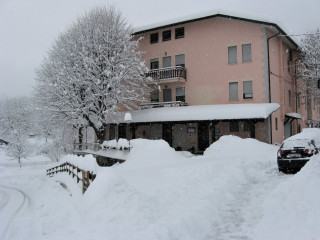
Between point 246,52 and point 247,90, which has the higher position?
point 246,52

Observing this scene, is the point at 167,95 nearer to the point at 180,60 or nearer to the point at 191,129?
the point at 180,60

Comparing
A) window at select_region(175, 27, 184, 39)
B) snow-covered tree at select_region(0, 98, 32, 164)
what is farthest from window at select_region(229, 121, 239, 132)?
snow-covered tree at select_region(0, 98, 32, 164)

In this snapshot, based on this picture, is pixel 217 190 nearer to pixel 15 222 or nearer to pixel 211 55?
pixel 15 222

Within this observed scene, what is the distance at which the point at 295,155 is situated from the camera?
43.0 ft

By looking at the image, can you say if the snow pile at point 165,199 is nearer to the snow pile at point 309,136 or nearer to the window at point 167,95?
the snow pile at point 309,136

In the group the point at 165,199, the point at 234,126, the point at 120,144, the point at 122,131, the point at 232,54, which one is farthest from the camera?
the point at 122,131

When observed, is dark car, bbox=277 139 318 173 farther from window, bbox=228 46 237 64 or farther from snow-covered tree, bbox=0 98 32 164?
snow-covered tree, bbox=0 98 32 164

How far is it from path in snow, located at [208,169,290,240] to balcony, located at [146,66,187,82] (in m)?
16.2

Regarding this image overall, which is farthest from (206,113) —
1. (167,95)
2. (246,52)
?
(246,52)

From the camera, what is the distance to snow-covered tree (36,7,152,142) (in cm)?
2509

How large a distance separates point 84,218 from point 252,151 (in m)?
13.8

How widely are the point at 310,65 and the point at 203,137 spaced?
13840mm

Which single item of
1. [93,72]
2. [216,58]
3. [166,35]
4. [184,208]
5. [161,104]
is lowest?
[184,208]

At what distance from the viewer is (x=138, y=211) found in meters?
7.27
